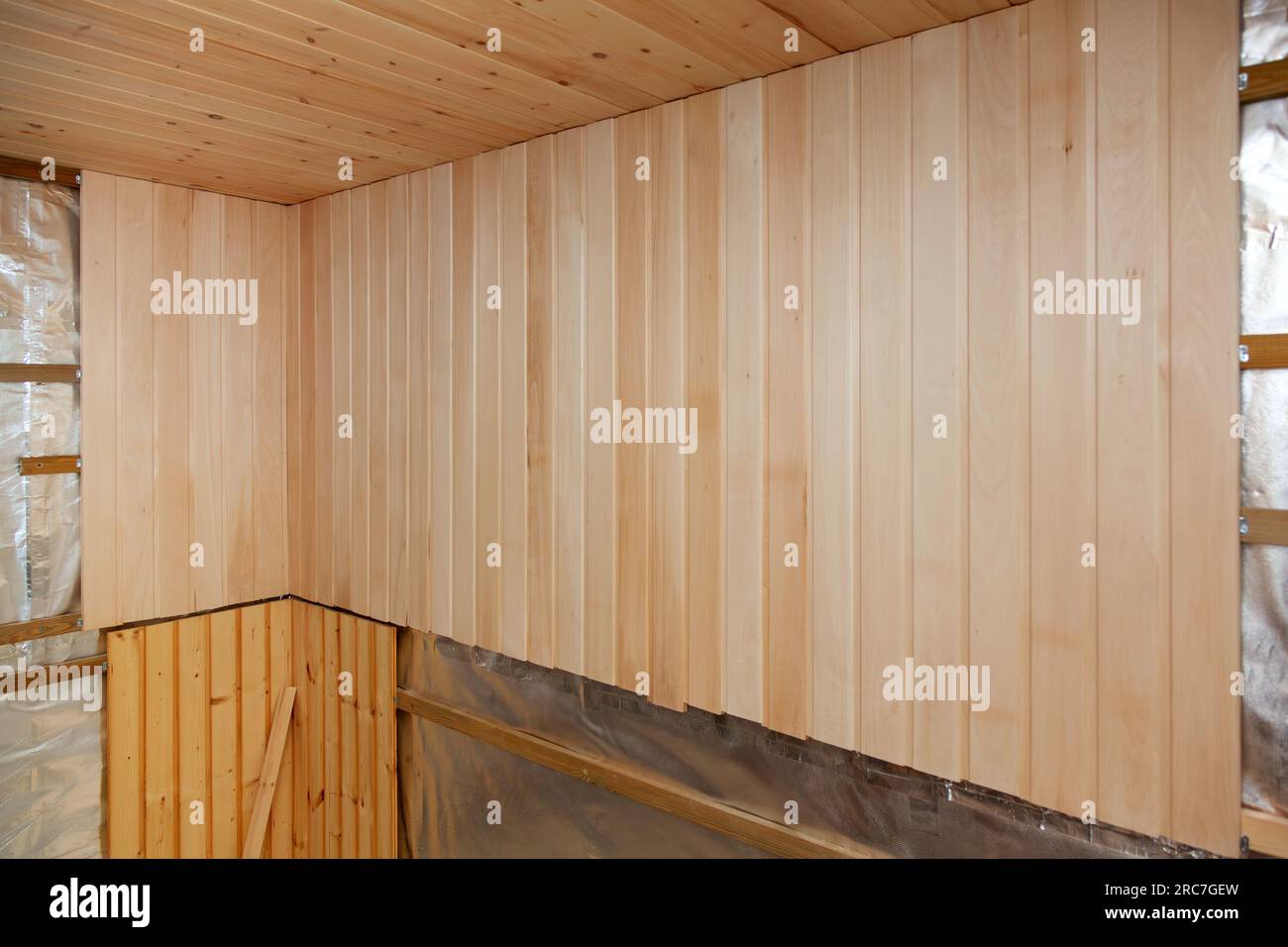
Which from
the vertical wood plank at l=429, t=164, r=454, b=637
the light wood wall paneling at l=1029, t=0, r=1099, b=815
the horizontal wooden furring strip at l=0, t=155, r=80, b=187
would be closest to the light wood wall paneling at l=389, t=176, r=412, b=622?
the vertical wood plank at l=429, t=164, r=454, b=637

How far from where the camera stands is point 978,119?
1907mm

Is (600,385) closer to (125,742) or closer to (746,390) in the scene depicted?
(746,390)

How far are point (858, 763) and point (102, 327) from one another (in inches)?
125

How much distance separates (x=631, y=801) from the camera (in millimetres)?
2752

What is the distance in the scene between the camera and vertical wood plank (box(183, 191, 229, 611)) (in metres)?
3.57

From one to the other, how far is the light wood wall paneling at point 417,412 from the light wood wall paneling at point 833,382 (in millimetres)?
1684

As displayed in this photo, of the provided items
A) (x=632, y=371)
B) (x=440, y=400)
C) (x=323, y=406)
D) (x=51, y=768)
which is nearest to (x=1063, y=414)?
(x=632, y=371)

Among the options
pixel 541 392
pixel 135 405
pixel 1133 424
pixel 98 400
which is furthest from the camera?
pixel 135 405

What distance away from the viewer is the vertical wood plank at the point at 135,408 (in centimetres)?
333

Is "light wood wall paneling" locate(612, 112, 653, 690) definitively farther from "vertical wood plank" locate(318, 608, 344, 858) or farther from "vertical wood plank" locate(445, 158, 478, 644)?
"vertical wood plank" locate(318, 608, 344, 858)

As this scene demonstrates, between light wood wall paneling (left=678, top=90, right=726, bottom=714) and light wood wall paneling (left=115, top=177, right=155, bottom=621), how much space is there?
2341 millimetres

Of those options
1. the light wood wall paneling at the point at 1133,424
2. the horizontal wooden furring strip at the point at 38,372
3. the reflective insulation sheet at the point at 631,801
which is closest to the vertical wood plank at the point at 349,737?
the reflective insulation sheet at the point at 631,801

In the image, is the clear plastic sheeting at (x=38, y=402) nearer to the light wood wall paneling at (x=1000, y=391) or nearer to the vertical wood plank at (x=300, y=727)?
the vertical wood plank at (x=300, y=727)

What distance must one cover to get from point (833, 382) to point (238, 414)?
2792 millimetres
